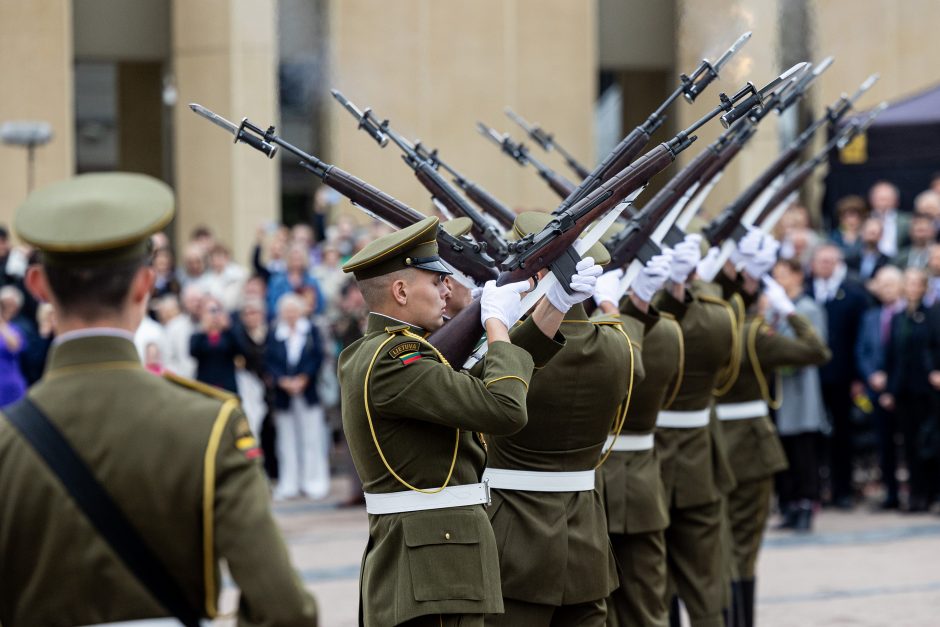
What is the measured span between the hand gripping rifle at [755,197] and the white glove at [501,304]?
262 centimetres

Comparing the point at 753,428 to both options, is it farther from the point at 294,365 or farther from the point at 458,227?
the point at 294,365

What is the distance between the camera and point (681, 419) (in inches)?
257

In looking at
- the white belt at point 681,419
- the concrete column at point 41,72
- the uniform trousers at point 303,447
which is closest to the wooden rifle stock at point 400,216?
the white belt at point 681,419

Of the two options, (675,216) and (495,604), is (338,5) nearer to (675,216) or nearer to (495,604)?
(675,216)

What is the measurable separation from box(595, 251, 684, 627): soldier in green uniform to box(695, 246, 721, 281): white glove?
0.88 m

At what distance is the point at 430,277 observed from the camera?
4.33 m

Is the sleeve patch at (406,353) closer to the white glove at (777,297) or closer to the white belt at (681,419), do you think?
the white belt at (681,419)

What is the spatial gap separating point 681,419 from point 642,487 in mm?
847

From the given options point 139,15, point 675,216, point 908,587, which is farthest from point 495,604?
point 139,15

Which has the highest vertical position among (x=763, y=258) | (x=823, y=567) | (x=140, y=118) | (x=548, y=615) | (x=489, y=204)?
(x=140, y=118)

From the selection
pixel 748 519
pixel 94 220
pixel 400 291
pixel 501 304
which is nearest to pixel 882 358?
pixel 748 519

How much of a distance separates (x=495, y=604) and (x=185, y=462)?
1.79m

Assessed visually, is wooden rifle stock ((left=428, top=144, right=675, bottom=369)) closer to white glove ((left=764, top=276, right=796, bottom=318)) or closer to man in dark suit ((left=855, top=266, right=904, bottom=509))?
white glove ((left=764, top=276, right=796, bottom=318))

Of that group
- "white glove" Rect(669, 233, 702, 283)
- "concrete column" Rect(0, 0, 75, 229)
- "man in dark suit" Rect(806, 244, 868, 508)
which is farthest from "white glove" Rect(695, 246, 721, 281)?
"concrete column" Rect(0, 0, 75, 229)
